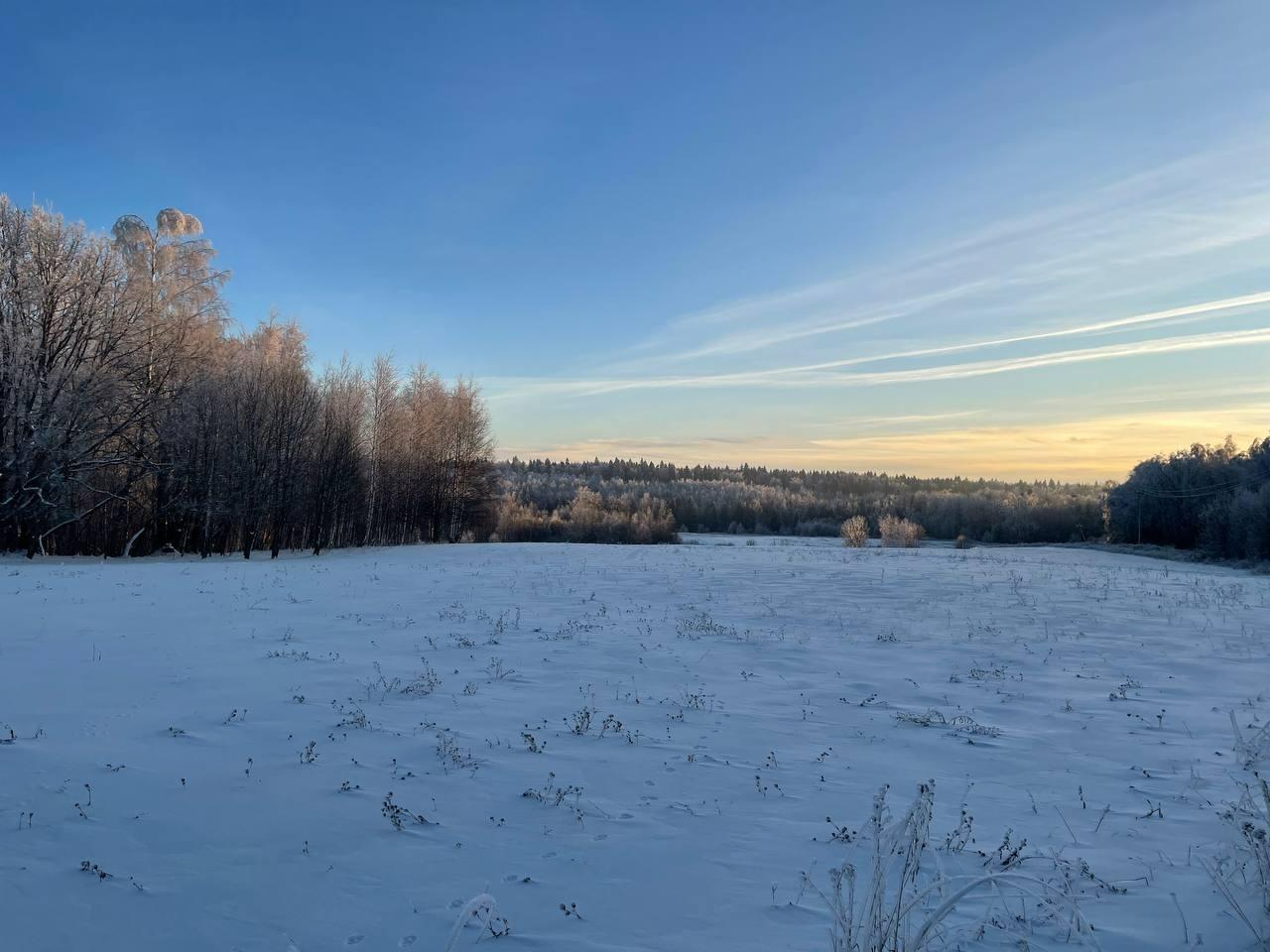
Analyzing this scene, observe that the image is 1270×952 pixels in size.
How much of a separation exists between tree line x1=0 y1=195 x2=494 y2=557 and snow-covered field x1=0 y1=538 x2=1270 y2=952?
17.6 meters

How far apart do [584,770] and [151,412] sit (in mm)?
30817

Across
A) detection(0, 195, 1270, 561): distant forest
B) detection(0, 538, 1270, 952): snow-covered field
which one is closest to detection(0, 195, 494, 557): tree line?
detection(0, 195, 1270, 561): distant forest

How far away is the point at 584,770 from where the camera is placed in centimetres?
606

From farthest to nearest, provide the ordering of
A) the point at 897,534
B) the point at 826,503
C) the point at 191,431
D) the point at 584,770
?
the point at 826,503
the point at 897,534
the point at 191,431
the point at 584,770

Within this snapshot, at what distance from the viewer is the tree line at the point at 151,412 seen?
26953mm

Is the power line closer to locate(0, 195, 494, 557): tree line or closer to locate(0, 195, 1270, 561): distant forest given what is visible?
locate(0, 195, 1270, 561): distant forest

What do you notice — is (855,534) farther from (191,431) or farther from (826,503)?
(826,503)

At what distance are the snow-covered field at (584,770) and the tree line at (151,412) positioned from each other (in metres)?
17.6

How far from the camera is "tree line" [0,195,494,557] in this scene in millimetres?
26953

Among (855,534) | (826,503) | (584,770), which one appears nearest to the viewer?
(584,770)

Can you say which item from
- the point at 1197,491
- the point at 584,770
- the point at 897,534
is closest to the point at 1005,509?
A: the point at 1197,491

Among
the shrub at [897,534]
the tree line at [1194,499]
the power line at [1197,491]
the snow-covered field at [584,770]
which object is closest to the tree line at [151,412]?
the snow-covered field at [584,770]

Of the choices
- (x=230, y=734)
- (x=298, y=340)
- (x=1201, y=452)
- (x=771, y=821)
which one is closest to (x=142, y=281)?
(x=298, y=340)

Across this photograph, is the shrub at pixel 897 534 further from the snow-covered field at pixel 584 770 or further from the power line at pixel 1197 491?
the snow-covered field at pixel 584 770
